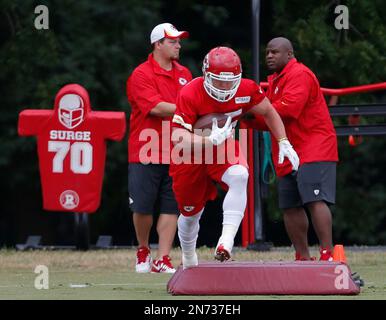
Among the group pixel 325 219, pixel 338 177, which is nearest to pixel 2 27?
pixel 338 177

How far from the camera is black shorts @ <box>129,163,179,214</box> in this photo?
13.4 meters

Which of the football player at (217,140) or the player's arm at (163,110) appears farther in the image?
the player's arm at (163,110)

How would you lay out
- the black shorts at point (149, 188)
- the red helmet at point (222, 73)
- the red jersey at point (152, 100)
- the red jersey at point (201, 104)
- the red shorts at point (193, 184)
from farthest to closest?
the black shorts at point (149, 188), the red jersey at point (152, 100), the red shorts at point (193, 184), the red jersey at point (201, 104), the red helmet at point (222, 73)

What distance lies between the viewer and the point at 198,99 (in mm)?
10734

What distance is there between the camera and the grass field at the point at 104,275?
34.0 ft

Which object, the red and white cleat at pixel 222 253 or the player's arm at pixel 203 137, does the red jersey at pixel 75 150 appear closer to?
the player's arm at pixel 203 137

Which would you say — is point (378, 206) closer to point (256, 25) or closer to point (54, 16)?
point (54, 16)

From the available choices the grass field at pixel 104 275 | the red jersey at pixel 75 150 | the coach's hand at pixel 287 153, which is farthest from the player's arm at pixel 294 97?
the red jersey at pixel 75 150

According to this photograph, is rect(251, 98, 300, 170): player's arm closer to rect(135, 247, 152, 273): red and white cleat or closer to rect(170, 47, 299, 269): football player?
rect(170, 47, 299, 269): football player

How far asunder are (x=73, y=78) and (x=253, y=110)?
1041cm

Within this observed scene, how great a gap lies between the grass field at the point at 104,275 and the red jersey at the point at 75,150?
24.6 inches

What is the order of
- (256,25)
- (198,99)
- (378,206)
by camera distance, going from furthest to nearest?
1. (378,206)
2. (256,25)
3. (198,99)

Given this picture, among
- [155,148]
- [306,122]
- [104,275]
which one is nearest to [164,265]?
[104,275]

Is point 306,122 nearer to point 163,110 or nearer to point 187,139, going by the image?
point 163,110
